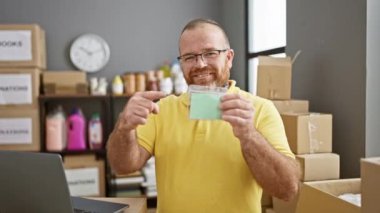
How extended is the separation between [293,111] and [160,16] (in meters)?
2.19

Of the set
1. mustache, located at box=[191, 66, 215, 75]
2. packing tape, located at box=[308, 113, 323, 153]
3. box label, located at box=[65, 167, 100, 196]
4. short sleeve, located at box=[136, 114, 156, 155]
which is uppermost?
mustache, located at box=[191, 66, 215, 75]

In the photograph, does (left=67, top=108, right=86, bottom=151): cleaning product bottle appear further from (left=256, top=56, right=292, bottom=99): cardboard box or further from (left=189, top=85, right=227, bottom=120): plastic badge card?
(left=189, top=85, right=227, bottom=120): plastic badge card

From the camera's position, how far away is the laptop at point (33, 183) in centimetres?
90

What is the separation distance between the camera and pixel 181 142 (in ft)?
4.17

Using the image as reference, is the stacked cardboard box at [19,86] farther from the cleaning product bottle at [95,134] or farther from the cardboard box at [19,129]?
the cleaning product bottle at [95,134]

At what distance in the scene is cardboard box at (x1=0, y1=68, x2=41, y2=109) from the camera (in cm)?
330

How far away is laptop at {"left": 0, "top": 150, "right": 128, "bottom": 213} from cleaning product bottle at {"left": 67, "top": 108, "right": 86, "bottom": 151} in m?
2.57

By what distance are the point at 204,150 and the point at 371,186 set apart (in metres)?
0.51

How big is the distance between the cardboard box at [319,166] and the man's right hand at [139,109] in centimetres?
111

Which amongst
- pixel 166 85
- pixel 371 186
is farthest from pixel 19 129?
pixel 371 186

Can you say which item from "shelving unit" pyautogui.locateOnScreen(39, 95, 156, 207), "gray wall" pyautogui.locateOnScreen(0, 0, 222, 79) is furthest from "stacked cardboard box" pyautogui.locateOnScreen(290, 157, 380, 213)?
"gray wall" pyautogui.locateOnScreen(0, 0, 222, 79)

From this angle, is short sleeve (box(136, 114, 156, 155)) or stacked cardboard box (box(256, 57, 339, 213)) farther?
stacked cardboard box (box(256, 57, 339, 213))

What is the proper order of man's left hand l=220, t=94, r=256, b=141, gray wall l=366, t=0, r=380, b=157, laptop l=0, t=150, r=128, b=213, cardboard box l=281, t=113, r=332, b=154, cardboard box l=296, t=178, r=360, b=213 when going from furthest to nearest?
cardboard box l=281, t=113, r=332, b=154 < gray wall l=366, t=0, r=380, b=157 < cardboard box l=296, t=178, r=360, b=213 < man's left hand l=220, t=94, r=256, b=141 < laptop l=0, t=150, r=128, b=213

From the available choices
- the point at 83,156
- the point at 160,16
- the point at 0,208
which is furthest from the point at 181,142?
the point at 160,16
